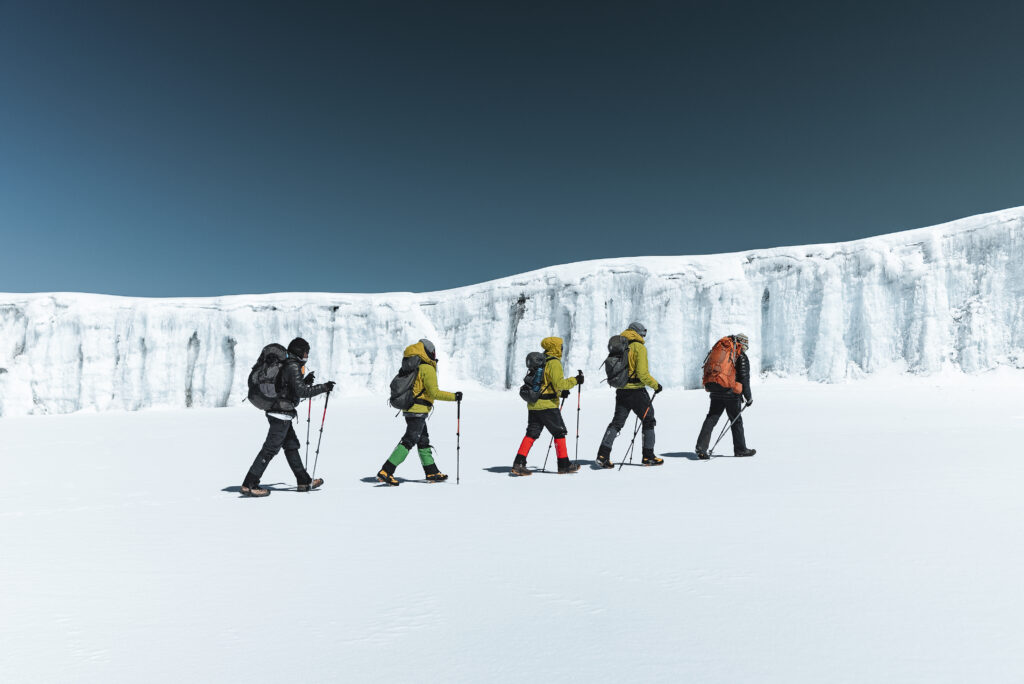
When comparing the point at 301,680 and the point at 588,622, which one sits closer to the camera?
the point at 301,680

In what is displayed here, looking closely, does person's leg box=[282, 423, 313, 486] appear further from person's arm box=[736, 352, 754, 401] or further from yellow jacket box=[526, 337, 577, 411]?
person's arm box=[736, 352, 754, 401]

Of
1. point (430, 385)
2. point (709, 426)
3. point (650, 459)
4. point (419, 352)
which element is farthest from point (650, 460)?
point (419, 352)

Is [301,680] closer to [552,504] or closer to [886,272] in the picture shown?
[552,504]

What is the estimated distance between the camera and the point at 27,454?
10438 mm

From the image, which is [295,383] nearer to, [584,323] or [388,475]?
[388,475]

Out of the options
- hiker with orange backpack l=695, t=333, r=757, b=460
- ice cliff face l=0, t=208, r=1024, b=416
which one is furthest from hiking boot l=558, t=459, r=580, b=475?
ice cliff face l=0, t=208, r=1024, b=416

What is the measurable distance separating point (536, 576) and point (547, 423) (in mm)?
3763

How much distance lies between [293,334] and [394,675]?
35.9 metres

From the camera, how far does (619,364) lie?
7809mm

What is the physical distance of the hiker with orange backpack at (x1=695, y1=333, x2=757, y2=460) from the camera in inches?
326

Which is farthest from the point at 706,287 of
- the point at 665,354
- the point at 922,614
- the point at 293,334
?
the point at 922,614

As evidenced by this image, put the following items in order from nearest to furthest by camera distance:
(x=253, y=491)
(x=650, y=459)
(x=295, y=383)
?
(x=253, y=491) < (x=295, y=383) < (x=650, y=459)

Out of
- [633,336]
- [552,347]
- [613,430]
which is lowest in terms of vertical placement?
[613,430]

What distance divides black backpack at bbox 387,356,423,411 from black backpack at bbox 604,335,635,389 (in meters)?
2.36
